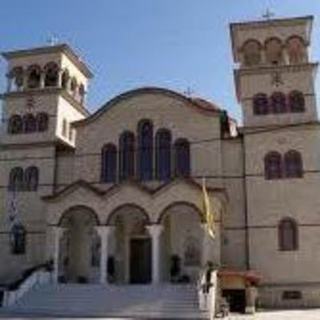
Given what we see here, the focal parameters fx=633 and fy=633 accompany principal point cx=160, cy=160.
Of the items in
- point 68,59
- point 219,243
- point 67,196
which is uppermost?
point 68,59

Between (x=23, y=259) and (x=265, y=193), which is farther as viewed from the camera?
(x=23, y=259)

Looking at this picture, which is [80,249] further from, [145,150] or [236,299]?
[236,299]

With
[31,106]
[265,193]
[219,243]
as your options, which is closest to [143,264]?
[219,243]

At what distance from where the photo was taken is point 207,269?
934 inches

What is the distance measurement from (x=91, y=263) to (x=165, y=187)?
18.8ft

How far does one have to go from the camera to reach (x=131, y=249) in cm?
2906

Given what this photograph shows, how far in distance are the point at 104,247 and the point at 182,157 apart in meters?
5.79

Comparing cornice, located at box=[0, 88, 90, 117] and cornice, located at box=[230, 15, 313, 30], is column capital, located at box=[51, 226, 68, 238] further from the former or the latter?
cornice, located at box=[230, 15, 313, 30]

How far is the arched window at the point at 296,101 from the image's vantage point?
29203 millimetres

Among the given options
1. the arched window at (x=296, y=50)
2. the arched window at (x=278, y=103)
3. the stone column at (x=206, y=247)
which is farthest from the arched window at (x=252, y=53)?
the stone column at (x=206, y=247)

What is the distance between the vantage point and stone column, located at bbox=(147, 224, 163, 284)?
25.6 metres

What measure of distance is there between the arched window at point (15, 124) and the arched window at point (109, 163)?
16.4 feet

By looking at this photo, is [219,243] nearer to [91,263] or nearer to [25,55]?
[91,263]

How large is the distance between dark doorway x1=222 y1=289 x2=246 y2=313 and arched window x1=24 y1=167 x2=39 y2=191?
11238 mm
